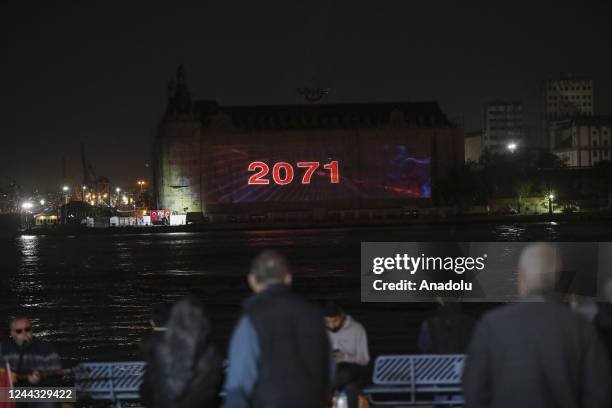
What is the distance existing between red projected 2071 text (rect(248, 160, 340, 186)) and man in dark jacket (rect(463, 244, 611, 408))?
334ft

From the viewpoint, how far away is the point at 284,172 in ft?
352

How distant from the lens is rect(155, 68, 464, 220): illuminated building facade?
107 metres

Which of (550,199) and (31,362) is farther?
(550,199)

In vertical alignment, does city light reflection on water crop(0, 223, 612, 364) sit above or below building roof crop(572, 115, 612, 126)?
below

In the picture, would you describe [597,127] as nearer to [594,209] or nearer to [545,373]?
[594,209]

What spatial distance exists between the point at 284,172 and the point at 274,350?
102m

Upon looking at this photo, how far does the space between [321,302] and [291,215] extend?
77153 millimetres

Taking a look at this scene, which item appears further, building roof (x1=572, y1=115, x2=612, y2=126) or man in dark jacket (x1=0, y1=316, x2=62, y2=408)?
building roof (x1=572, y1=115, x2=612, y2=126)

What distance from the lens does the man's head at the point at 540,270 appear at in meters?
4.95

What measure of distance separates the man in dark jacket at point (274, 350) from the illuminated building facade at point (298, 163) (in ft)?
328

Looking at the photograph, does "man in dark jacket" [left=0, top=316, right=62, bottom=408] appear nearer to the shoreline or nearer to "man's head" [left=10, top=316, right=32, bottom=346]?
"man's head" [left=10, top=316, right=32, bottom=346]

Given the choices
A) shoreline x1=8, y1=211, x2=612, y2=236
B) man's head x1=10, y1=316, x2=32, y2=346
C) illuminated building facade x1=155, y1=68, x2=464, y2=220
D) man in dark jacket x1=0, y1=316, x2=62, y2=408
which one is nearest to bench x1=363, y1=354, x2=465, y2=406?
man in dark jacket x1=0, y1=316, x2=62, y2=408

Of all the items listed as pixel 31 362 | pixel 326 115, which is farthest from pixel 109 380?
pixel 326 115

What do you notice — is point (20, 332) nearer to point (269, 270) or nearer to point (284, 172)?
point (269, 270)
